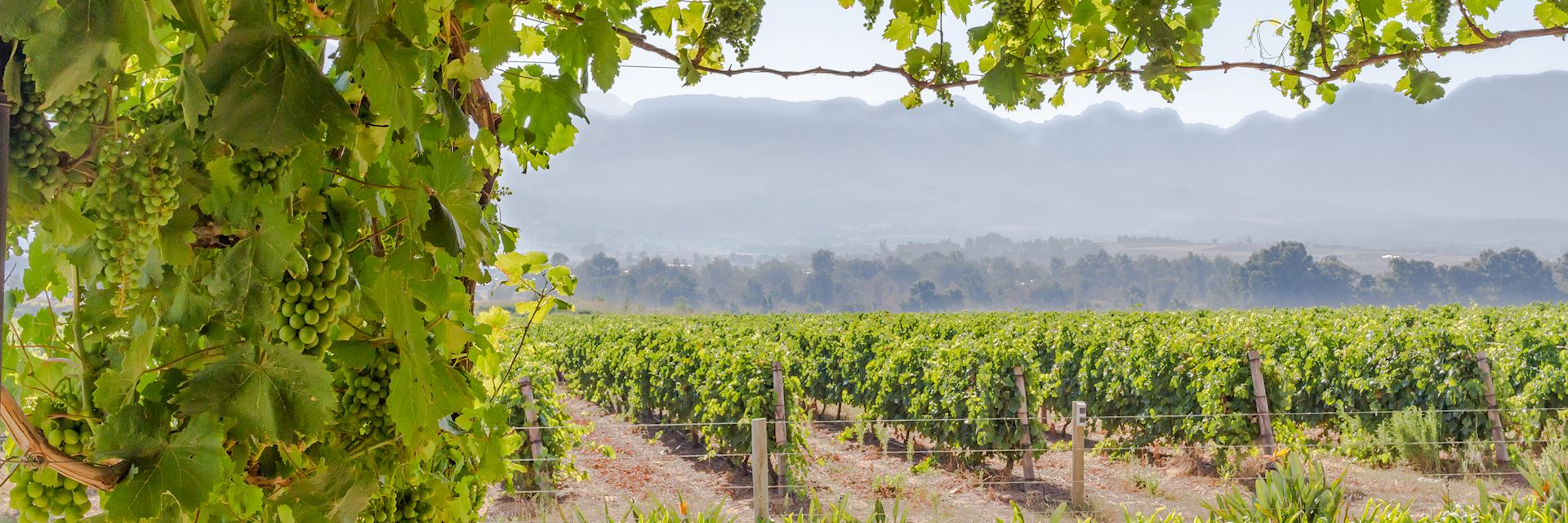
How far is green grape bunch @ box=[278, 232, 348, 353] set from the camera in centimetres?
87

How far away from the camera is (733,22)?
6.56 ft

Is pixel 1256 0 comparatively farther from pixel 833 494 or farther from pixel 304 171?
pixel 833 494

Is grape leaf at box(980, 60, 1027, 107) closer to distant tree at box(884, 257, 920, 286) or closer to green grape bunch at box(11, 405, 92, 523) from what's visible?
green grape bunch at box(11, 405, 92, 523)

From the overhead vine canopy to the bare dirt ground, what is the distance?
221 inches

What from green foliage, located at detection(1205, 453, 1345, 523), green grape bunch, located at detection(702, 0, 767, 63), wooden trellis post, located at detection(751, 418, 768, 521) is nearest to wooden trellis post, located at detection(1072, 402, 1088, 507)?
wooden trellis post, located at detection(751, 418, 768, 521)

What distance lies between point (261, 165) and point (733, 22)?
1.26m

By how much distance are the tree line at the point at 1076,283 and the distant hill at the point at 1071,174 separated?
152ft

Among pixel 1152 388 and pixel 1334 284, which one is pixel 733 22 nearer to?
pixel 1152 388

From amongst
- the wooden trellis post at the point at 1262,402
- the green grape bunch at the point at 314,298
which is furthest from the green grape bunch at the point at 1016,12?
the wooden trellis post at the point at 1262,402

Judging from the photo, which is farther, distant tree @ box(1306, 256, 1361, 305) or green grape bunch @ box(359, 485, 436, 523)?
distant tree @ box(1306, 256, 1361, 305)

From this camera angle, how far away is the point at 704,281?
94625mm

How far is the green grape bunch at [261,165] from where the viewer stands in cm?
86

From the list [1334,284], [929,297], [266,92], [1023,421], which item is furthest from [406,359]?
[1334,284]

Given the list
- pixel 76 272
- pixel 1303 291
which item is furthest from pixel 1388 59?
pixel 1303 291
